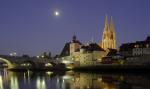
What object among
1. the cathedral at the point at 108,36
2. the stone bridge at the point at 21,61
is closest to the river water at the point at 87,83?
the stone bridge at the point at 21,61

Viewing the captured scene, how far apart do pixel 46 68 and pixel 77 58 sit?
13.7 m

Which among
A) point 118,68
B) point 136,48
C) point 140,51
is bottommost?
point 118,68

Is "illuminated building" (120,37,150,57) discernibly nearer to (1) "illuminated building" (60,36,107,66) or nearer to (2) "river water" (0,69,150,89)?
(1) "illuminated building" (60,36,107,66)

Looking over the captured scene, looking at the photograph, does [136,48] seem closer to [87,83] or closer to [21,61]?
[21,61]

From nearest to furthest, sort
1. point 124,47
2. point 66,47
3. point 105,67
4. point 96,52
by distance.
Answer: point 105,67 < point 124,47 < point 96,52 < point 66,47

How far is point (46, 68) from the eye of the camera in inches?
3233

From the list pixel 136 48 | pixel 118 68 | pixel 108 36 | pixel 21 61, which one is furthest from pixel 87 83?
pixel 108 36

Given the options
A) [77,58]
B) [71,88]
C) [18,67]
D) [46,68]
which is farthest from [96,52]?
[71,88]

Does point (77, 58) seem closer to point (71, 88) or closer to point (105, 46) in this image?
point (105, 46)

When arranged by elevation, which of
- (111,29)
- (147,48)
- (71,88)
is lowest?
(71,88)

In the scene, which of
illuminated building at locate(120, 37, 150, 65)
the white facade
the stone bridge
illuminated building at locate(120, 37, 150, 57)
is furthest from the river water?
the stone bridge

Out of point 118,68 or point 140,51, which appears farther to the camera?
point 140,51

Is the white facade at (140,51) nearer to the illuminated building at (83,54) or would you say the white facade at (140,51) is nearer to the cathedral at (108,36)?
the illuminated building at (83,54)

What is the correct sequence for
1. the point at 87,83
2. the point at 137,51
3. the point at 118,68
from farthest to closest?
the point at 137,51 < the point at 118,68 < the point at 87,83
